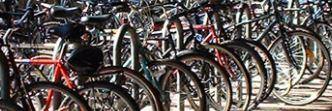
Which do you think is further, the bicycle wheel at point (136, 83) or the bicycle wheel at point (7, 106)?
the bicycle wheel at point (136, 83)

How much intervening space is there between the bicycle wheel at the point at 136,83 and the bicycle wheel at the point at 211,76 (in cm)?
63

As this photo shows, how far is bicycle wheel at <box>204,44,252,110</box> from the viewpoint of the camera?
5.49 metres

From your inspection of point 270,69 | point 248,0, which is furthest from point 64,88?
point 248,0

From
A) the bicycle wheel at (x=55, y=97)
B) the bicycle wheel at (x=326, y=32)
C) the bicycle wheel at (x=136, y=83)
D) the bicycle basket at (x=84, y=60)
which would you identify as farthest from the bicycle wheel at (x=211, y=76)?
the bicycle wheel at (x=326, y=32)

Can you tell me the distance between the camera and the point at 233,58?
5.51m

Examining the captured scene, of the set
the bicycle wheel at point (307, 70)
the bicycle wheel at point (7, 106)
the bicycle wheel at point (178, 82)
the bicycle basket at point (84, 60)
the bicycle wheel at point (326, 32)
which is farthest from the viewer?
the bicycle wheel at point (326, 32)

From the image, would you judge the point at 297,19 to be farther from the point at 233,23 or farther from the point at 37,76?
the point at 37,76

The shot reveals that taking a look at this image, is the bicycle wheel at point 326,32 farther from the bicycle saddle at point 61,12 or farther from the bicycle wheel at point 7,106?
the bicycle wheel at point 7,106

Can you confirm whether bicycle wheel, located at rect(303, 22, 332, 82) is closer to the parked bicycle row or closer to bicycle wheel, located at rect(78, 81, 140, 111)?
the parked bicycle row

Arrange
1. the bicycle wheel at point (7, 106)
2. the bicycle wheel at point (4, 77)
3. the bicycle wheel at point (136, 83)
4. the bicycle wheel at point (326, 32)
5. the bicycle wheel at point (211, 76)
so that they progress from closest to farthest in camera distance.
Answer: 1. the bicycle wheel at point (7, 106)
2. the bicycle wheel at point (4, 77)
3. the bicycle wheel at point (136, 83)
4. the bicycle wheel at point (211, 76)
5. the bicycle wheel at point (326, 32)

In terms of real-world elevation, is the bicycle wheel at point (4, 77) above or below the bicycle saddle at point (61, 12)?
below

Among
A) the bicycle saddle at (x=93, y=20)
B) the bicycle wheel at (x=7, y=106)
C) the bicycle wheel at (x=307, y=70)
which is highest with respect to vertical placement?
the bicycle saddle at (x=93, y=20)

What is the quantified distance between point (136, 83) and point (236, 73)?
4.96 ft

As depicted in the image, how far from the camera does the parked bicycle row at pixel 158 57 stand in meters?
3.88
